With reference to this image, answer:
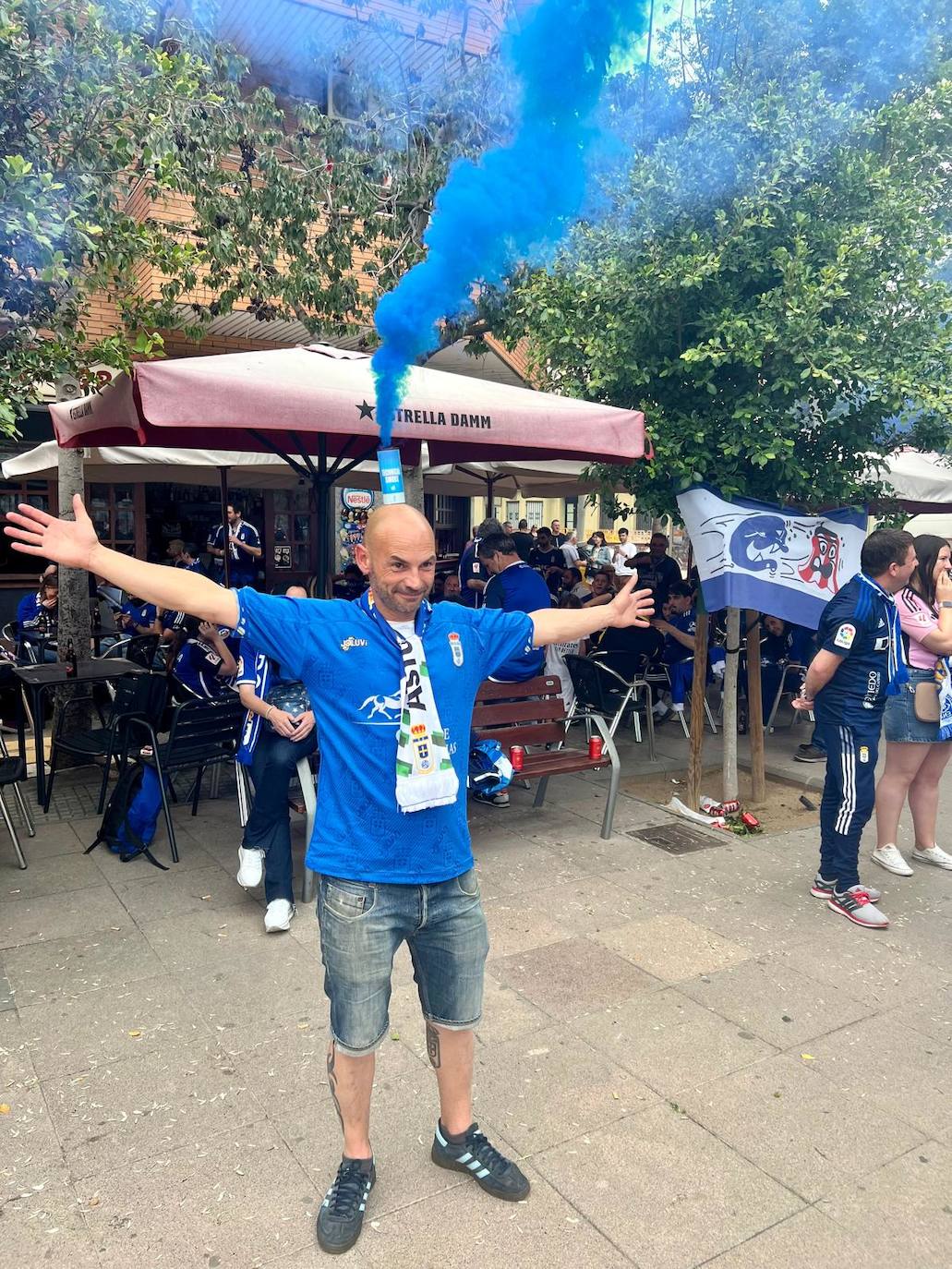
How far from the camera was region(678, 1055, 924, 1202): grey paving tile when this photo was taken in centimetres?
260

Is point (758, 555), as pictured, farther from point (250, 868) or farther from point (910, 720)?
point (250, 868)

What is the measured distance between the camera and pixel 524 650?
8.33 feet

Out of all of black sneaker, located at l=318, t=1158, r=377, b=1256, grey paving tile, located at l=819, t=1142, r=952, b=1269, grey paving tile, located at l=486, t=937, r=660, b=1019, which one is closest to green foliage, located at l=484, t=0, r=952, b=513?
grey paving tile, located at l=486, t=937, r=660, b=1019

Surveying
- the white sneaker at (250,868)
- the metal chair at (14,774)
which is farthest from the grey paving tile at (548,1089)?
the metal chair at (14,774)

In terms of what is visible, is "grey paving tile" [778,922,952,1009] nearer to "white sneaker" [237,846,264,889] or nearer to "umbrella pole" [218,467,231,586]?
"white sneaker" [237,846,264,889]

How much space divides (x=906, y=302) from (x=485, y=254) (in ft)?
12.3

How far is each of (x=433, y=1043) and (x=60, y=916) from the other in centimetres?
251

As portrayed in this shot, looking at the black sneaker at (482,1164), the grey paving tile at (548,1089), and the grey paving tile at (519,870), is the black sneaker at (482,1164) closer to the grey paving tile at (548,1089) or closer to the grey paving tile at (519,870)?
the grey paving tile at (548,1089)

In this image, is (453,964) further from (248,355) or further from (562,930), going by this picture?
(248,355)

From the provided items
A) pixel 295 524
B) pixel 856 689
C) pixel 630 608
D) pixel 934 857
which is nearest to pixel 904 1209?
pixel 630 608

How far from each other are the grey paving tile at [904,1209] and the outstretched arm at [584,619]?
1714 millimetres

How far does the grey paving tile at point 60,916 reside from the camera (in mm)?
3984

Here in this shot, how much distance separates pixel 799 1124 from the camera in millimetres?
2791

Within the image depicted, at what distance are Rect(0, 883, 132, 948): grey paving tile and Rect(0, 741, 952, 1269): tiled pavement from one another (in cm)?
2
